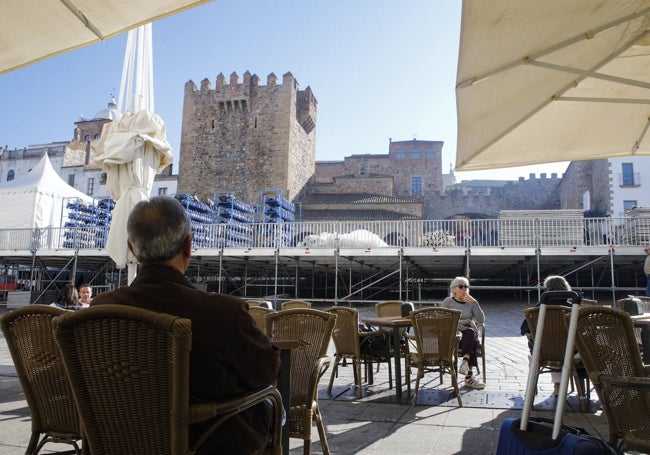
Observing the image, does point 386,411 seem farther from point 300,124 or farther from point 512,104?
point 300,124

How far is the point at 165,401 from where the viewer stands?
1.40 m

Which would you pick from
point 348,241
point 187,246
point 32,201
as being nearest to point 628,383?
point 187,246

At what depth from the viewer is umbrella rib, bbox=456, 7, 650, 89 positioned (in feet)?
10.9

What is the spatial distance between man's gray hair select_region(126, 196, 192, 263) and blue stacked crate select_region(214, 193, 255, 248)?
1509cm

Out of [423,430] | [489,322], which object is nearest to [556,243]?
[489,322]

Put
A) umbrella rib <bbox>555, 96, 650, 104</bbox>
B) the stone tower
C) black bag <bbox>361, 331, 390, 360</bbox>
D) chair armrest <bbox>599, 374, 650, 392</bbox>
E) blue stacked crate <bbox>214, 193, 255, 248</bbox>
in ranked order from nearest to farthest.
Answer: chair armrest <bbox>599, 374, 650, 392</bbox>
umbrella rib <bbox>555, 96, 650, 104</bbox>
black bag <bbox>361, 331, 390, 360</bbox>
blue stacked crate <bbox>214, 193, 255, 248</bbox>
the stone tower

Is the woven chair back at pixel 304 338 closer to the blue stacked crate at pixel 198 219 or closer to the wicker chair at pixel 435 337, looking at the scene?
the wicker chair at pixel 435 337

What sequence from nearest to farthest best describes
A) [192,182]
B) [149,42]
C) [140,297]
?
[140,297] → [149,42] → [192,182]

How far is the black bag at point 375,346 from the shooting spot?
5.01m

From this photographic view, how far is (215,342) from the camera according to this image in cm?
154

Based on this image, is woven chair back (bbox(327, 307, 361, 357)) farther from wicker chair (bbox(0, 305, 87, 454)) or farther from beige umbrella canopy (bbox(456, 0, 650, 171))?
wicker chair (bbox(0, 305, 87, 454))

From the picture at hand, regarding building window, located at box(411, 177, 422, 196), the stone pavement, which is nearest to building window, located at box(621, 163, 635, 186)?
building window, located at box(411, 177, 422, 196)

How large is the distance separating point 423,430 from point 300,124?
3643 cm

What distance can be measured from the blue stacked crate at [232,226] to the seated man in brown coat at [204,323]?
1511cm
